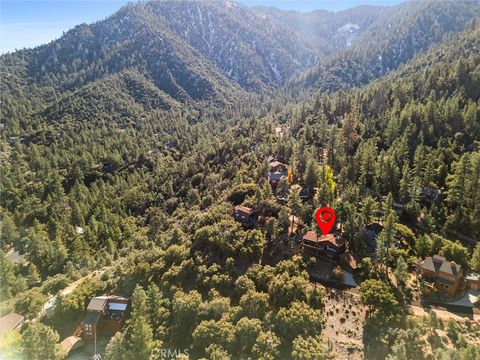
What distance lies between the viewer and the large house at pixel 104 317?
52.3m

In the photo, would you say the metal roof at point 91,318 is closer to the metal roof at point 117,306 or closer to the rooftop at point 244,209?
the metal roof at point 117,306

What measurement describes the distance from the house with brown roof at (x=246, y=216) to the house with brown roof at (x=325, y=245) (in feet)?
37.8

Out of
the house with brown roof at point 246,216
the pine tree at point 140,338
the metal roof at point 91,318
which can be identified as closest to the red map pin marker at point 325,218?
the house with brown roof at point 246,216

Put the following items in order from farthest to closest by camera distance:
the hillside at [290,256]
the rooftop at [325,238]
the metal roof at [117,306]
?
the rooftop at [325,238], the metal roof at [117,306], the hillside at [290,256]

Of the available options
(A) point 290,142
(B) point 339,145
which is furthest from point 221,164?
(B) point 339,145

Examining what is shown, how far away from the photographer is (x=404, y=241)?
61.8m

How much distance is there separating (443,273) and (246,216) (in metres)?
34.2

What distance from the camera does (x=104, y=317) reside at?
53406 mm

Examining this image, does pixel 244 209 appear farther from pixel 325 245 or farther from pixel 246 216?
pixel 325 245

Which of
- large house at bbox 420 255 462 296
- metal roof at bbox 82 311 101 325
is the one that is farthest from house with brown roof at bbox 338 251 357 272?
metal roof at bbox 82 311 101 325

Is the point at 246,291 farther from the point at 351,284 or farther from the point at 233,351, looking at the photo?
the point at 351,284

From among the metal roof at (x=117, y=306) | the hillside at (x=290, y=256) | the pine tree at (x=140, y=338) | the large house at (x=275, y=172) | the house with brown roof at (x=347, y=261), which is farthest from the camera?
the large house at (x=275, y=172)

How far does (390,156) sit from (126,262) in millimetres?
63796

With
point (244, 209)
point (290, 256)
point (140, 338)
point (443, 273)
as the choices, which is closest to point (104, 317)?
point (140, 338)
